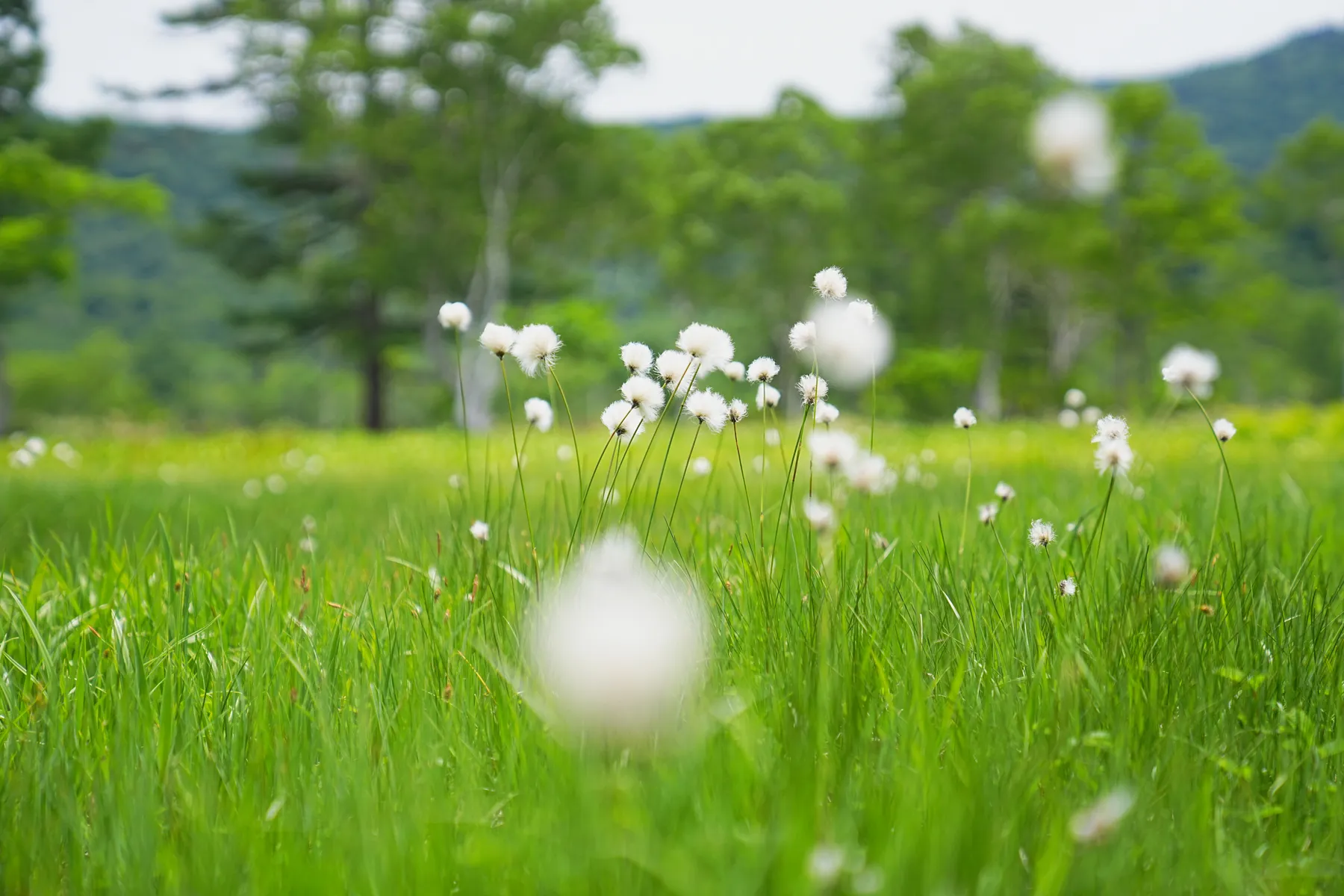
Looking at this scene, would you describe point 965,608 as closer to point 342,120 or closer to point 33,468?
point 33,468

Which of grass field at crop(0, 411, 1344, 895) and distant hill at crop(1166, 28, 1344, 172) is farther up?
distant hill at crop(1166, 28, 1344, 172)

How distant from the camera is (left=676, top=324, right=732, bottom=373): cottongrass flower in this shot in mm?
1774

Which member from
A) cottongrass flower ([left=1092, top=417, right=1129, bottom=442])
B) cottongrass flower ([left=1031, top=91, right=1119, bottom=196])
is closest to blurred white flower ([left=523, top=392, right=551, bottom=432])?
cottongrass flower ([left=1092, top=417, right=1129, bottom=442])

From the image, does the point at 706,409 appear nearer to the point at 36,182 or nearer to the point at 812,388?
the point at 812,388

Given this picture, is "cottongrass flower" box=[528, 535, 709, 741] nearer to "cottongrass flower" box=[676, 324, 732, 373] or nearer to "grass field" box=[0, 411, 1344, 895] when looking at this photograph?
"grass field" box=[0, 411, 1344, 895]

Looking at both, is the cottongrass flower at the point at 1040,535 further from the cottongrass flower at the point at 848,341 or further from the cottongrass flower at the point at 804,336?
the cottongrass flower at the point at 804,336

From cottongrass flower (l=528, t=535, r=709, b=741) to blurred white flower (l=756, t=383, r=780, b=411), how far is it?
1.91 feet

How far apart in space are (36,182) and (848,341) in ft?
50.3

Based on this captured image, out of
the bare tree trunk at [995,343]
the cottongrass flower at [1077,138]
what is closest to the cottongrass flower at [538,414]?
the bare tree trunk at [995,343]

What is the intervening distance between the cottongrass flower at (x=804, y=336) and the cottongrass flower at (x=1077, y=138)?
1223 inches

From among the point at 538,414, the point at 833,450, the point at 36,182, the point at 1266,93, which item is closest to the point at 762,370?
the point at 833,450

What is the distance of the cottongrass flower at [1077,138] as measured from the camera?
94.8ft

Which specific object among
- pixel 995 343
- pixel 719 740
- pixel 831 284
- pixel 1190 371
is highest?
pixel 831 284

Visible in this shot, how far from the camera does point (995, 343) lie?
97.8ft
